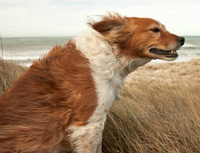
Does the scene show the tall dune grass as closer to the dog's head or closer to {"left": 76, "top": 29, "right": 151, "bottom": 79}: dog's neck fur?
{"left": 76, "top": 29, "right": 151, "bottom": 79}: dog's neck fur

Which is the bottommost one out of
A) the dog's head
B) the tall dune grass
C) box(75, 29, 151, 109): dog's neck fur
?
the tall dune grass

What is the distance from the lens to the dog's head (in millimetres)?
3385

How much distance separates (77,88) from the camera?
3.06 metres

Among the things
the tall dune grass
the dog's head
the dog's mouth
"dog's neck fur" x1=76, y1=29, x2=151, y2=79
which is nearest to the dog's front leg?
the tall dune grass

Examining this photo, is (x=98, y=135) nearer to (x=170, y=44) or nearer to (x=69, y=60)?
(x=69, y=60)

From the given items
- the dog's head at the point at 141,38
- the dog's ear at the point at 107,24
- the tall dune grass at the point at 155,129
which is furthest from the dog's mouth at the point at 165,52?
the tall dune grass at the point at 155,129

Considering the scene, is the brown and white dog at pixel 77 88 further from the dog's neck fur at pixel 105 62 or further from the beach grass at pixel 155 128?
the beach grass at pixel 155 128

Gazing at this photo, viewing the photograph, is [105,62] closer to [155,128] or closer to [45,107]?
[45,107]

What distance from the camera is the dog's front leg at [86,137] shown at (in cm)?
305

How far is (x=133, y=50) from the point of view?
3.41 metres

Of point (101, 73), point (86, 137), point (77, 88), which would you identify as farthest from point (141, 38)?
point (86, 137)

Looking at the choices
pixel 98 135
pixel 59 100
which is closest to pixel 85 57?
pixel 59 100

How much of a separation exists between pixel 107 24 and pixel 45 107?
1314 millimetres

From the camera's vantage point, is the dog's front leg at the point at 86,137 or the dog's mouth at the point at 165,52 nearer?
the dog's front leg at the point at 86,137
